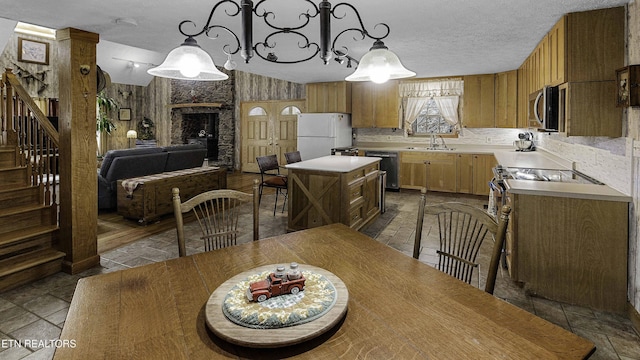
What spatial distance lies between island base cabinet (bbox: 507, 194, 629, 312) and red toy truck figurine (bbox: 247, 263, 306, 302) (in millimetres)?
2156

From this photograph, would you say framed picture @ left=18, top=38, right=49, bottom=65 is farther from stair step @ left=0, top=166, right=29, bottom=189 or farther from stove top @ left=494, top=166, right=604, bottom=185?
stove top @ left=494, top=166, right=604, bottom=185

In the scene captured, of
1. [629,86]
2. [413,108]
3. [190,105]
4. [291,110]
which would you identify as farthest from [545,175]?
[190,105]

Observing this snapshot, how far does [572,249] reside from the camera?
2.56 metres

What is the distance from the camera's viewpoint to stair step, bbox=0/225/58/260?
117 inches

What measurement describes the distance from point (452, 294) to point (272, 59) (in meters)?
1.46

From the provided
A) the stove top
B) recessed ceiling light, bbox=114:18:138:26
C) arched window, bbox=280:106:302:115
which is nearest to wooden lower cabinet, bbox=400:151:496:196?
the stove top

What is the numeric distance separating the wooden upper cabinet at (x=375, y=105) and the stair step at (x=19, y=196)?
17.4 ft

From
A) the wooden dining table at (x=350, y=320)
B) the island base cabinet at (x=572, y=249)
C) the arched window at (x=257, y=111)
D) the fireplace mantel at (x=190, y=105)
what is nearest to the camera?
the wooden dining table at (x=350, y=320)

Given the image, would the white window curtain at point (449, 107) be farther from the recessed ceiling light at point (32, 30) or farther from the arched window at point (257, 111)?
the recessed ceiling light at point (32, 30)

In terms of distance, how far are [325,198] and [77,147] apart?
2.35m

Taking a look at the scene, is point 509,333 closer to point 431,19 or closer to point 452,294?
point 452,294

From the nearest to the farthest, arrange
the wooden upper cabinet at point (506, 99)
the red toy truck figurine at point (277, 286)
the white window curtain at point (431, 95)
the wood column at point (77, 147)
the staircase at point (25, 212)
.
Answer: the red toy truck figurine at point (277, 286) → the staircase at point (25, 212) → the wood column at point (77, 147) → the wooden upper cabinet at point (506, 99) → the white window curtain at point (431, 95)

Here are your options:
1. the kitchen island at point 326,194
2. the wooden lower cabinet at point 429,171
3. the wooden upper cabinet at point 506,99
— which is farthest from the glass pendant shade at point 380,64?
the wooden lower cabinet at point 429,171

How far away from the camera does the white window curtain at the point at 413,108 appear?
708cm
